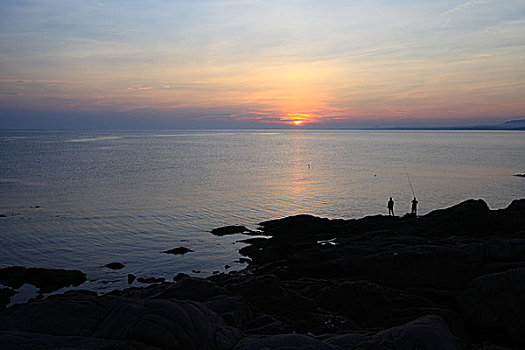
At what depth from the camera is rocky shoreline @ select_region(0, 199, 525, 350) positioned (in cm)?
755

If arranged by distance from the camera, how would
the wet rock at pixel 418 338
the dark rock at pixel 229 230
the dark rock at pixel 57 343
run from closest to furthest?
the dark rock at pixel 57 343
the wet rock at pixel 418 338
the dark rock at pixel 229 230

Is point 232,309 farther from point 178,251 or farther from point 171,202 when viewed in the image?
point 171,202

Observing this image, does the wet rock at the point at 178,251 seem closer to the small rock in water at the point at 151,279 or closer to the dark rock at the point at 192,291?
the small rock in water at the point at 151,279

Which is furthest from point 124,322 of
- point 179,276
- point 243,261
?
point 243,261

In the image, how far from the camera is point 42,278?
22.0 metres

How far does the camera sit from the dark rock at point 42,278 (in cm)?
2152

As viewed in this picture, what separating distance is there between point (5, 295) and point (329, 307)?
55.7 ft

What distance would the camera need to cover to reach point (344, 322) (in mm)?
11312

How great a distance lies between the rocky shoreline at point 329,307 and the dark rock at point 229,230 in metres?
8.73

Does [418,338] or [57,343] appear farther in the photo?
[418,338]

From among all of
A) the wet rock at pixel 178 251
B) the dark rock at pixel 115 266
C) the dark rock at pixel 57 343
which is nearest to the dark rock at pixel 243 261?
the wet rock at pixel 178 251

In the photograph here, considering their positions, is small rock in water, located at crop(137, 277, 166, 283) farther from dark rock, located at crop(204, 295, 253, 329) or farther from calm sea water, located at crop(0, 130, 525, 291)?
dark rock, located at crop(204, 295, 253, 329)

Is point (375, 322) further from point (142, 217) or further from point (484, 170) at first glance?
point (484, 170)

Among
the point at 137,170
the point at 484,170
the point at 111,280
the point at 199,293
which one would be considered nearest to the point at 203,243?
the point at 111,280
